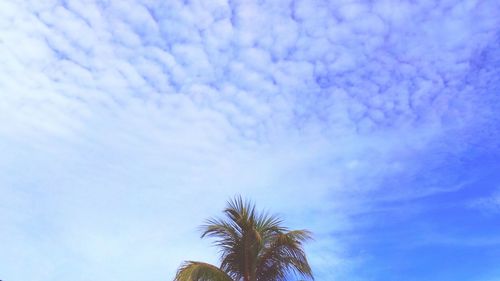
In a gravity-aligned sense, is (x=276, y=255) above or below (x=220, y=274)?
above

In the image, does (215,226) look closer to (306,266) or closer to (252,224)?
(252,224)

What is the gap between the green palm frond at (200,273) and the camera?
51.9 feet

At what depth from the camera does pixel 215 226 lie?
17625 millimetres

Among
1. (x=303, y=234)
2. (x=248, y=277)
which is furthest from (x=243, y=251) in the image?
(x=303, y=234)

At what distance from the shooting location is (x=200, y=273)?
1597cm

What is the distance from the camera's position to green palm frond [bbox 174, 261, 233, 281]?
1580 centimetres

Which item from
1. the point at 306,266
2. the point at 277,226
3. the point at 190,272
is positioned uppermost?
the point at 277,226

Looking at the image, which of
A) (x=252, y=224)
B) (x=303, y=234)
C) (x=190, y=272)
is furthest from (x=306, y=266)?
(x=190, y=272)

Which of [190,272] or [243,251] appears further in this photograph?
[243,251]

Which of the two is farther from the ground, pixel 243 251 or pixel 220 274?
pixel 243 251

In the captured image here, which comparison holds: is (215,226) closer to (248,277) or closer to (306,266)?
(248,277)

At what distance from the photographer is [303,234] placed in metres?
17.3

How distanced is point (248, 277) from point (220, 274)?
4.43 feet

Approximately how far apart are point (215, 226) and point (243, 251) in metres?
1.18
